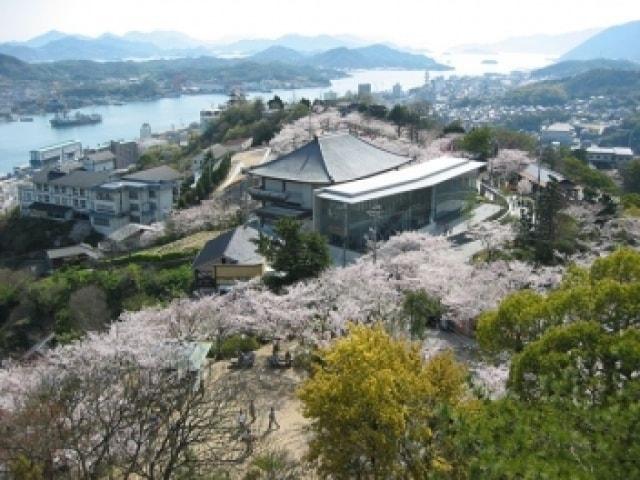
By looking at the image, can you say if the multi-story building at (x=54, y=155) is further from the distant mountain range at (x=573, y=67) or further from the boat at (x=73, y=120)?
the distant mountain range at (x=573, y=67)

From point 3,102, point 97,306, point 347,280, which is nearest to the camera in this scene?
point 347,280

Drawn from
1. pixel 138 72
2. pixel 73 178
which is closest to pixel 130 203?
pixel 73 178

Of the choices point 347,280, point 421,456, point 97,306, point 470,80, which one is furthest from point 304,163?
point 470,80

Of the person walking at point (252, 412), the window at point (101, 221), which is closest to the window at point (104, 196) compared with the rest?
the window at point (101, 221)

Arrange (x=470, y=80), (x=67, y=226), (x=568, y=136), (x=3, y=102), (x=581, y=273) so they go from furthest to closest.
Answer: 1. (x=470, y=80)
2. (x=3, y=102)
3. (x=568, y=136)
4. (x=67, y=226)
5. (x=581, y=273)

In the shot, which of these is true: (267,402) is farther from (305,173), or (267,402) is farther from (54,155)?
(54,155)

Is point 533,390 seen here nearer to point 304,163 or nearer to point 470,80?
point 304,163
